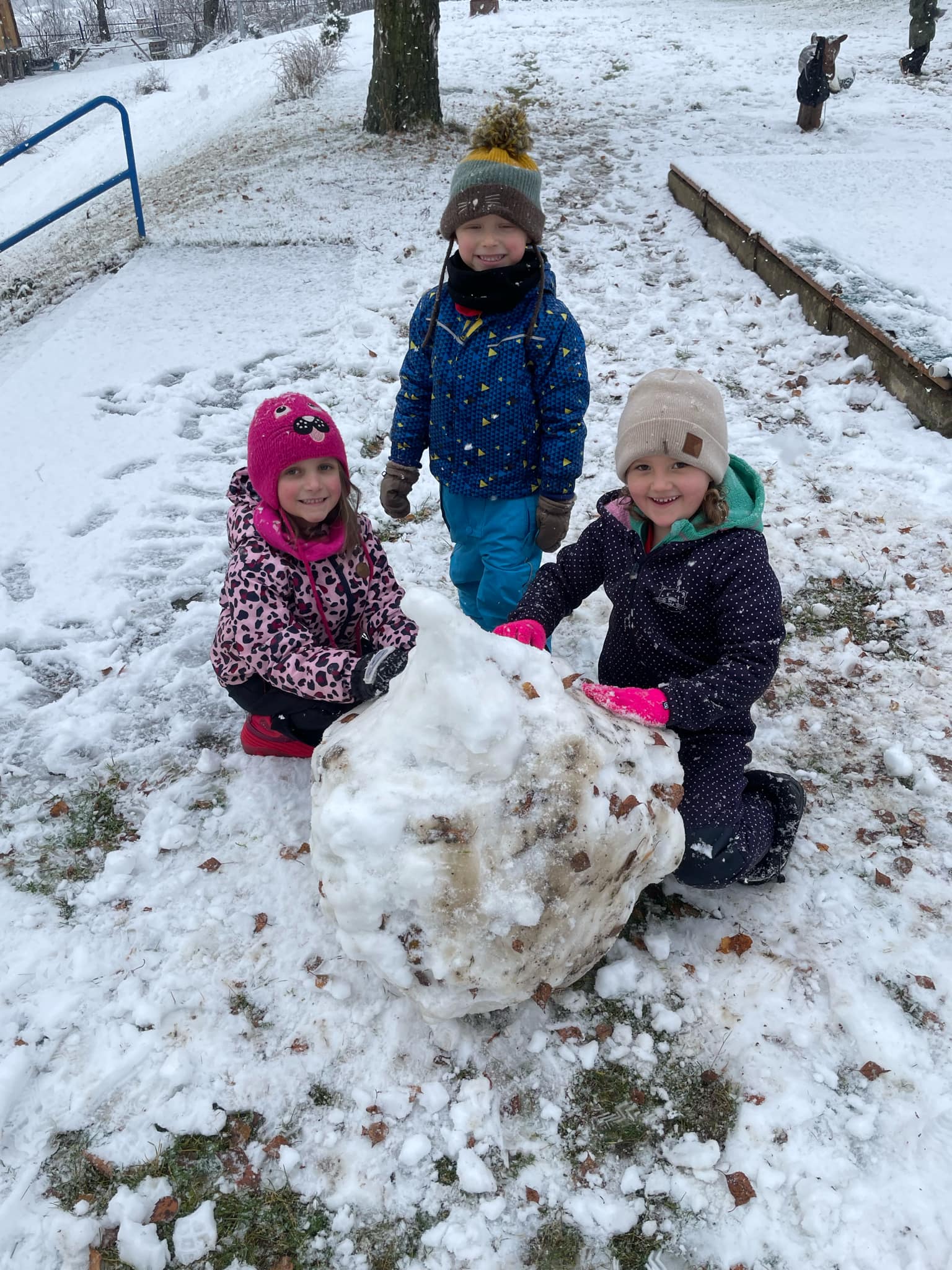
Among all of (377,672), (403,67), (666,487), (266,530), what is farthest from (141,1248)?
(403,67)

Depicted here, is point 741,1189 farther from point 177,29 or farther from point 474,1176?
point 177,29

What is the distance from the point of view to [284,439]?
99.0 inches

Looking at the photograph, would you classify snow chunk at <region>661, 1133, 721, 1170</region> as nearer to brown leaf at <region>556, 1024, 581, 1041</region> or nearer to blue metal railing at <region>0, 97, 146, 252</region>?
brown leaf at <region>556, 1024, 581, 1041</region>

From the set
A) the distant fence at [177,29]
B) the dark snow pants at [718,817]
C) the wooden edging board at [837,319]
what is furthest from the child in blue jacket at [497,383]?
the distant fence at [177,29]

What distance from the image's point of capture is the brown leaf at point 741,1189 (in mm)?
1897

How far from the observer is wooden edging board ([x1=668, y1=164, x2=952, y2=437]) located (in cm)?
453

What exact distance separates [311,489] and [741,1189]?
219 centimetres

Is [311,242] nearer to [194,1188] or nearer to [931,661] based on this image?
[931,661]

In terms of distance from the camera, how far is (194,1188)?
6.36ft

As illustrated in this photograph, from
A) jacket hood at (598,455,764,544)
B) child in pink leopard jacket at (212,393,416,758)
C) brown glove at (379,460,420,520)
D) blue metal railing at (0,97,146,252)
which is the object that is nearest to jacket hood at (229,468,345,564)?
child in pink leopard jacket at (212,393,416,758)

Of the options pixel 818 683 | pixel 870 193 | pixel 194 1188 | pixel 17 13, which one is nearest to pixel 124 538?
pixel 194 1188

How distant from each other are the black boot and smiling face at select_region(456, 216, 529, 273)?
1894mm

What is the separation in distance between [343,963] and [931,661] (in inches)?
101

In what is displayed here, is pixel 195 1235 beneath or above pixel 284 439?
beneath
